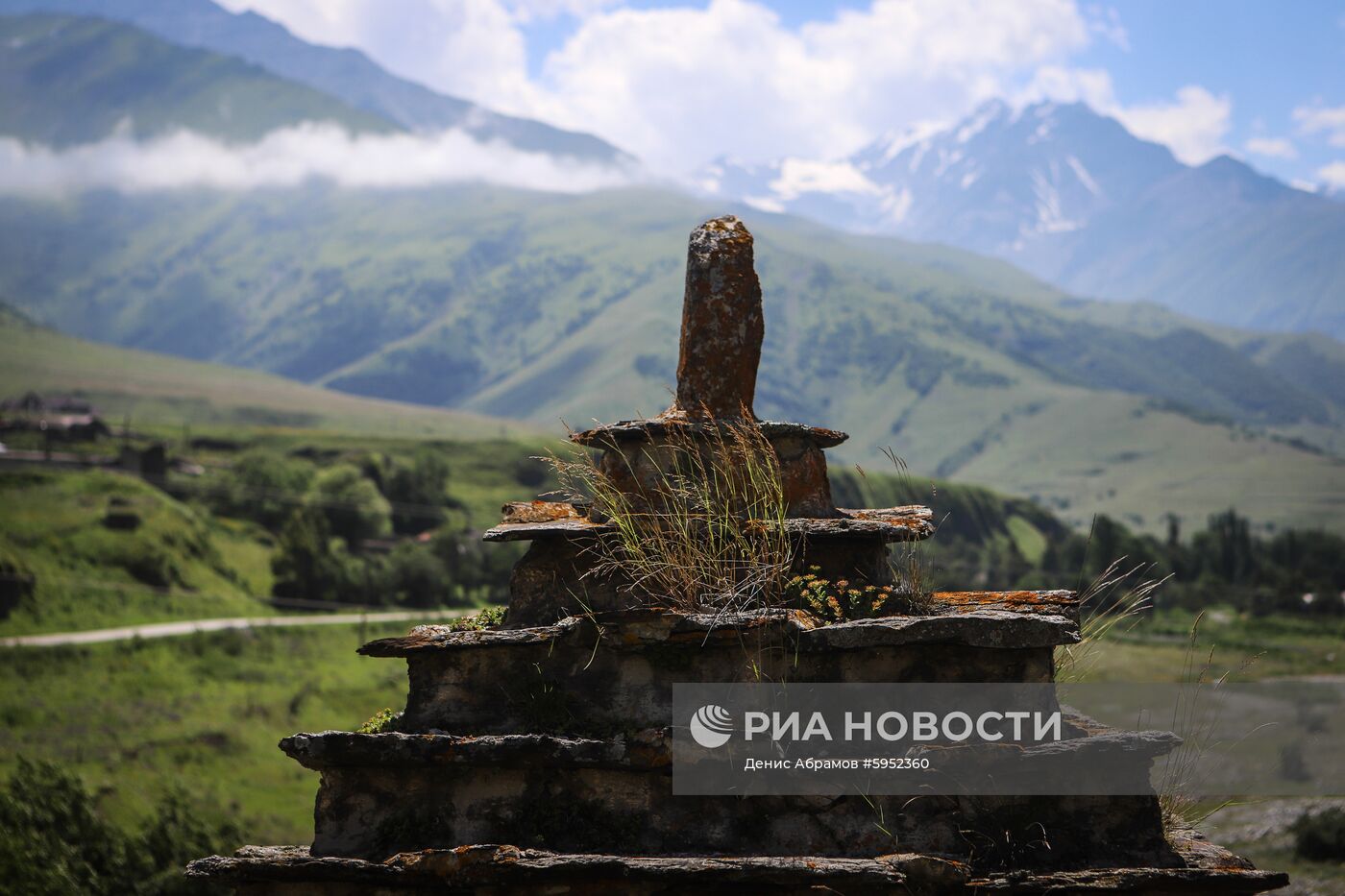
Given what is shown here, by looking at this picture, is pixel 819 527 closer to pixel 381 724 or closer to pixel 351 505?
pixel 381 724

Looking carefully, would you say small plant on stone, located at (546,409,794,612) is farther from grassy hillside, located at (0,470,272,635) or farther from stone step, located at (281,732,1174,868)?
grassy hillside, located at (0,470,272,635)

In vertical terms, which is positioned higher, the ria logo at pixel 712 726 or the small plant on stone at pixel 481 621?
the small plant on stone at pixel 481 621

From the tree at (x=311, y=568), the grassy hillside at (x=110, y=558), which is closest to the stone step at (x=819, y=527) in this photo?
the grassy hillside at (x=110, y=558)

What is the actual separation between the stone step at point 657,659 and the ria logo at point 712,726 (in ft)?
0.65

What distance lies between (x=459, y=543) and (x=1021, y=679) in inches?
4283

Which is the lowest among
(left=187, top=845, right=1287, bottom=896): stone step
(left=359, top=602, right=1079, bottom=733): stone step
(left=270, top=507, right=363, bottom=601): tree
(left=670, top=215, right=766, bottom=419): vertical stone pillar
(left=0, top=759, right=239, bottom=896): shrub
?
(left=0, top=759, right=239, bottom=896): shrub

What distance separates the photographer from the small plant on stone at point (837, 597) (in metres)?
8.71

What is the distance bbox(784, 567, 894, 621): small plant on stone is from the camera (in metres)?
8.71

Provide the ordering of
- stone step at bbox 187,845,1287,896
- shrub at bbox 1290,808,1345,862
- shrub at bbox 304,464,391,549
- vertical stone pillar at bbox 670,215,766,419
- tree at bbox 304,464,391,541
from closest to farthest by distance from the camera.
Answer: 1. stone step at bbox 187,845,1287,896
2. vertical stone pillar at bbox 670,215,766,419
3. shrub at bbox 1290,808,1345,862
4. tree at bbox 304,464,391,541
5. shrub at bbox 304,464,391,549

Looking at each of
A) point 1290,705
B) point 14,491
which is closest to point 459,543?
point 14,491

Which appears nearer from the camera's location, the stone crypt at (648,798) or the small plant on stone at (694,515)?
the stone crypt at (648,798)

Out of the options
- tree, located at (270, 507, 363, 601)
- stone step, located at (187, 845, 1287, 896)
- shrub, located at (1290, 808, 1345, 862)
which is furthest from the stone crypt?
tree, located at (270, 507, 363, 601)

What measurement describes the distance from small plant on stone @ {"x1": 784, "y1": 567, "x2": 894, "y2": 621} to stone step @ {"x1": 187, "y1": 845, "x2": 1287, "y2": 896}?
1.63m

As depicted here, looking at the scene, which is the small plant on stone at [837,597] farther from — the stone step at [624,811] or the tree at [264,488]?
the tree at [264,488]
